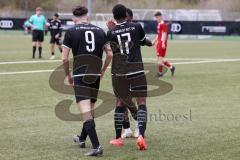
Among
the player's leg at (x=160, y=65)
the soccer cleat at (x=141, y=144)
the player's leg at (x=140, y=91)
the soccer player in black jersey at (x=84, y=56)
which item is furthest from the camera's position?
the player's leg at (x=160, y=65)

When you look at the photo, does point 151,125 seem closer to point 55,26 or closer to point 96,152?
point 96,152

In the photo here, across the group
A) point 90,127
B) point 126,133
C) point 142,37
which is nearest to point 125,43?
point 142,37

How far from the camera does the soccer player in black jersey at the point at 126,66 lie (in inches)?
345

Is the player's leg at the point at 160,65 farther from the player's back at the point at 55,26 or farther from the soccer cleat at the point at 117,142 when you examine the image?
the soccer cleat at the point at 117,142

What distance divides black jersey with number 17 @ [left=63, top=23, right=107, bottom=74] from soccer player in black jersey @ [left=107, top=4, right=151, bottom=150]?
1.48ft

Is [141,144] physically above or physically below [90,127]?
below

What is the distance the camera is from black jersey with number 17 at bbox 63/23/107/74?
823 centimetres

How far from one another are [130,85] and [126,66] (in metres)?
→ 0.31

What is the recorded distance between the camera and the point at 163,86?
16.1 m

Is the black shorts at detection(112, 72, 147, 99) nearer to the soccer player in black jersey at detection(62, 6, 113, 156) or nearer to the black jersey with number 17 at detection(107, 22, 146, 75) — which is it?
the black jersey with number 17 at detection(107, 22, 146, 75)

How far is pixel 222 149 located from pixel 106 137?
1.94 meters

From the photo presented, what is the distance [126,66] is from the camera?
29.0 feet

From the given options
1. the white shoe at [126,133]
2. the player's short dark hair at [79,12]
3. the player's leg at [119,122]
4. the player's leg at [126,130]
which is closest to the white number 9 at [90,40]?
the player's short dark hair at [79,12]

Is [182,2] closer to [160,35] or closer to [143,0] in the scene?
[143,0]
